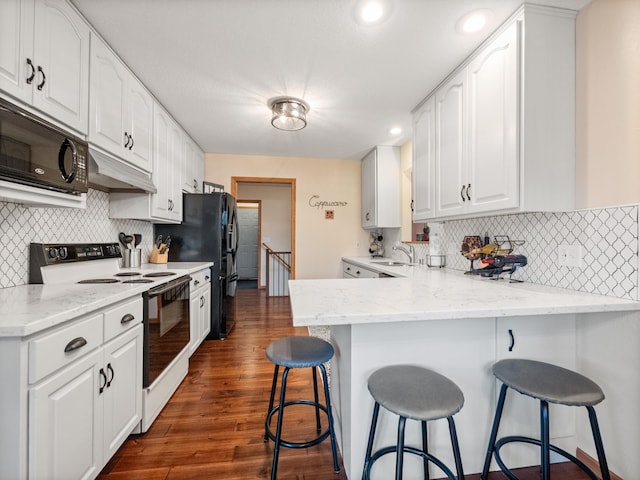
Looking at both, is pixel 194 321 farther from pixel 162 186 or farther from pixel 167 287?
pixel 162 186

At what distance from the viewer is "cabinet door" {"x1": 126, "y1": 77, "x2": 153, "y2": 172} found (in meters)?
2.14

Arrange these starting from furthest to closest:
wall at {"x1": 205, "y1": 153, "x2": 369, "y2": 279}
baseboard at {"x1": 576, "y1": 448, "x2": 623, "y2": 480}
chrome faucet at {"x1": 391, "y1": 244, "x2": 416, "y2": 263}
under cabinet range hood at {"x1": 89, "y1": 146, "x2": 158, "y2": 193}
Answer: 1. wall at {"x1": 205, "y1": 153, "x2": 369, "y2": 279}
2. chrome faucet at {"x1": 391, "y1": 244, "x2": 416, "y2": 263}
3. under cabinet range hood at {"x1": 89, "y1": 146, "x2": 158, "y2": 193}
4. baseboard at {"x1": 576, "y1": 448, "x2": 623, "y2": 480}

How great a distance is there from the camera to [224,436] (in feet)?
5.54

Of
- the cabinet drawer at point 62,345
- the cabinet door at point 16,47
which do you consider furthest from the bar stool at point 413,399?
the cabinet door at point 16,47

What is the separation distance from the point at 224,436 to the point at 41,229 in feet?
5.38

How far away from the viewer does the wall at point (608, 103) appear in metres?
1.29

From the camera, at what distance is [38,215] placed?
5.63 ft

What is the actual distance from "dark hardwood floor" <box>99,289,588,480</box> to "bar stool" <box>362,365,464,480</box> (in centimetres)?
47

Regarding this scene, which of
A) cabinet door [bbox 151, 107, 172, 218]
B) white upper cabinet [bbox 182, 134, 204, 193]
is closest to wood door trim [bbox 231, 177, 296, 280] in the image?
white upper cabinet [bbox 182, 134, 204, 193]

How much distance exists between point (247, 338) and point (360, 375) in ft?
7.64

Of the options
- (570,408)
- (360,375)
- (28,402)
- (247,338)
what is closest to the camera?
(28,402)

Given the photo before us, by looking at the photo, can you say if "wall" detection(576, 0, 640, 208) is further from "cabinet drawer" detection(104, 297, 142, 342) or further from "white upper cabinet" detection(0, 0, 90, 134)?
"white upper cabinet" detection(0, 0, 90, 134)

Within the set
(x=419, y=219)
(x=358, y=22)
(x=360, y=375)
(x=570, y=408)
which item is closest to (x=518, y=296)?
(x=570, y=408)

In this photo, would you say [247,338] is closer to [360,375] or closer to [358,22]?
[360,375]
